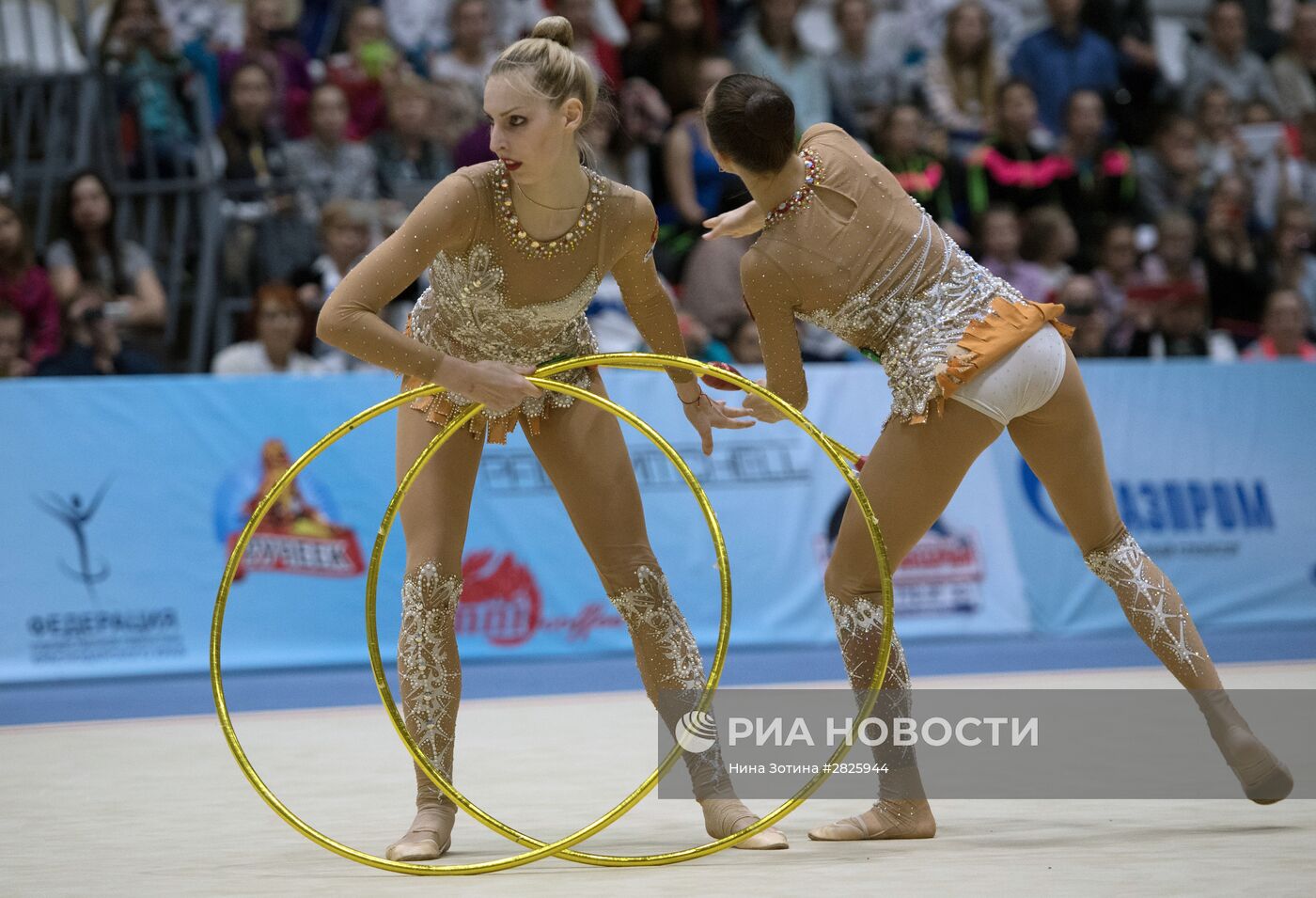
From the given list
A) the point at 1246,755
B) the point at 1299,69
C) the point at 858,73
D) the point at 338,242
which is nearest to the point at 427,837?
the point at 1246,755

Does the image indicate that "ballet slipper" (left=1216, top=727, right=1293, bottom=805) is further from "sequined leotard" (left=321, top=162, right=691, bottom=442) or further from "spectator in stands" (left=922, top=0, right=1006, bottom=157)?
"spectator in stands" (left=922, top=0, right=1006, bottom=157)

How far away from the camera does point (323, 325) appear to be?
3.08m

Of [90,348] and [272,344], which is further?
[272,344]

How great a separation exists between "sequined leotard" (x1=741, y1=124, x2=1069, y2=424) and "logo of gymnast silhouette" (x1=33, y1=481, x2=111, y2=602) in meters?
3.45

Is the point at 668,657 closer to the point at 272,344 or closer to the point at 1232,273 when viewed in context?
the point at 272,344

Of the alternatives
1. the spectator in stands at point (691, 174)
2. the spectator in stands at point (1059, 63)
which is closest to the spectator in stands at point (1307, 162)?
the spectator in stands at point (1059, 63)

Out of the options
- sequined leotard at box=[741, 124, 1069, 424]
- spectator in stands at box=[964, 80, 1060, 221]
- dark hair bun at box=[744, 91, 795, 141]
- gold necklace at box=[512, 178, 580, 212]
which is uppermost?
dark hair bun at box=[744, 91, 795, 141]

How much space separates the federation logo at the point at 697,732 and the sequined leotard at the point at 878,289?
69 centimetres

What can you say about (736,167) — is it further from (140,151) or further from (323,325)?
(140,151)

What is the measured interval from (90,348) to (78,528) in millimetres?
1177

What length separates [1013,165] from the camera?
29.7 feet

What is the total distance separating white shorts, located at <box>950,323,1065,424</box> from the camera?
10.8ft

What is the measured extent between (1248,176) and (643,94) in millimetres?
3859

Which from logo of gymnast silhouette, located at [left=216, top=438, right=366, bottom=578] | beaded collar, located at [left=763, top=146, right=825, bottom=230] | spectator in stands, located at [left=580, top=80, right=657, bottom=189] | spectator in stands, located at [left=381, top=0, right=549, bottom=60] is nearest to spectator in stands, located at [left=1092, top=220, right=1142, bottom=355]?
spectator in stands, located at [left=580, top=80, right=657, bottom=189]
